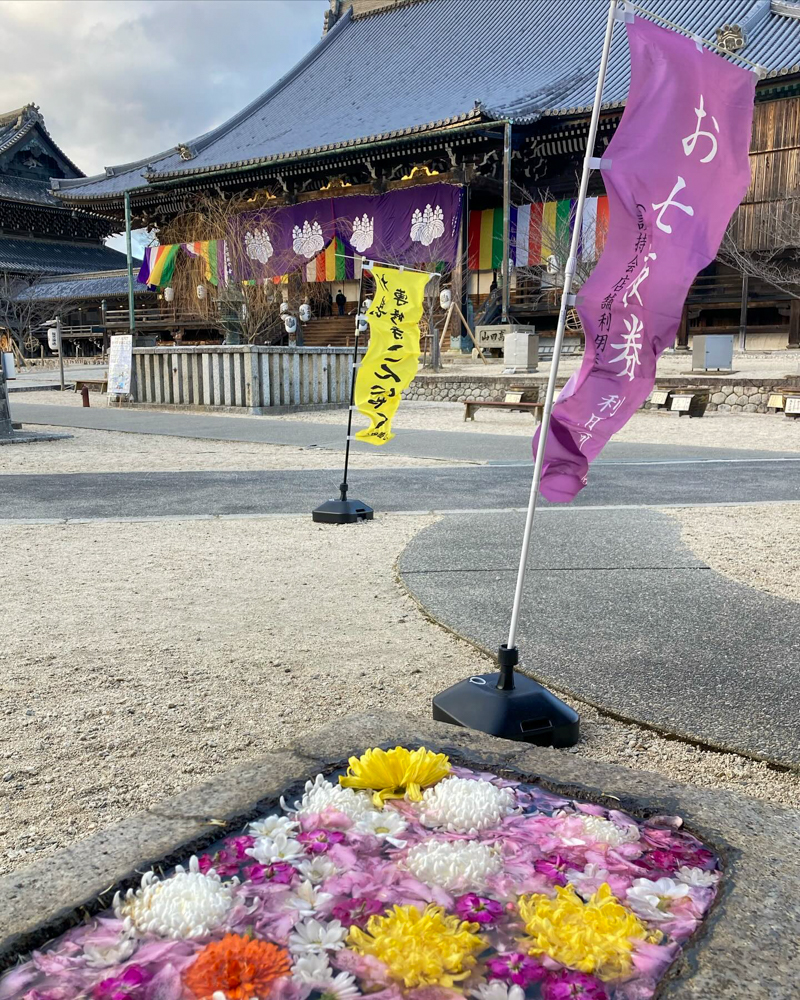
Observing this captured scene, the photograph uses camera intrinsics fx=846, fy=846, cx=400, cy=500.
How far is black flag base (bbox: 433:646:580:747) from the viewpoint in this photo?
2.43 m

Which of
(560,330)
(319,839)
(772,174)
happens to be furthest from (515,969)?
(772,174)

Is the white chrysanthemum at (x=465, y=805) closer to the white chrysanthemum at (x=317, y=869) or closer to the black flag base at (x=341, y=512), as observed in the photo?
the white chrysanthemum at (x=317, y=869)

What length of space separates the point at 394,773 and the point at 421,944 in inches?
21.7

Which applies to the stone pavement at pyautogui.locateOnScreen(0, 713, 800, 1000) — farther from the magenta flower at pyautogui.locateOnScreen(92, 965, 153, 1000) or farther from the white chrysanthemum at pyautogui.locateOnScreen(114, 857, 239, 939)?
the magenta flower at pyautogui.locateOnScreen(92, 965, 153, 1000)

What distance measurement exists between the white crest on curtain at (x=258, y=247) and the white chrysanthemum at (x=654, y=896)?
2554cm

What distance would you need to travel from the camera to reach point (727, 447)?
1025cm

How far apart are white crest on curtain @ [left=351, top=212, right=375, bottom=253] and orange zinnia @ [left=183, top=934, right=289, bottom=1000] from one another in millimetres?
23675

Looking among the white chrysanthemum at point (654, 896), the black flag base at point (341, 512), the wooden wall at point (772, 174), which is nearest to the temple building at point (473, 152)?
the wooden wall at point (772, 174)

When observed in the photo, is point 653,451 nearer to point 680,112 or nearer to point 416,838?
point 680,112

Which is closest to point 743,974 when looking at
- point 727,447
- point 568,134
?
point 727,447

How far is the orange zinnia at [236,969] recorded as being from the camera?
4.15 feet

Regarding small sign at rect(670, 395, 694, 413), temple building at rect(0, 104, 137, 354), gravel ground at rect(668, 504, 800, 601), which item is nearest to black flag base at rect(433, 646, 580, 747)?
gravel ground at rect(668, 504, 800, 601)

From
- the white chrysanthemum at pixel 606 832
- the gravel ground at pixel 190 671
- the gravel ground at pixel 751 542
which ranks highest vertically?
the white chrysanthemum at pixel 606 832

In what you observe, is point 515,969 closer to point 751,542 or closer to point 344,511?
point 751,542
